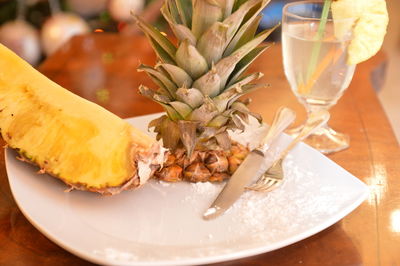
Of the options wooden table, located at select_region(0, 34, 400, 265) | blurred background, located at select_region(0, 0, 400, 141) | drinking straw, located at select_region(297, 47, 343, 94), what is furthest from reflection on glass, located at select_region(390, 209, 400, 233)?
blurred background, located at select_region(0, 0, 400, 141)

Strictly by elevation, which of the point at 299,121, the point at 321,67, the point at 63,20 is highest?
the point at 321,67

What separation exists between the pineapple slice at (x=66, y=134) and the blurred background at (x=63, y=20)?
1079 millimetres

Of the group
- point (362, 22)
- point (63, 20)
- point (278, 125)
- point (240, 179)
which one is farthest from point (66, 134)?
point (63, 20)

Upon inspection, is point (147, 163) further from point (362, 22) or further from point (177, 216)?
point (362, 22)

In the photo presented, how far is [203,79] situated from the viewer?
699mm

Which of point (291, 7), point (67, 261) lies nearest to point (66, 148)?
point (67, 261)

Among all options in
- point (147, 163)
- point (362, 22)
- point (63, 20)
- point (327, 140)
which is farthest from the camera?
point (63, 20)

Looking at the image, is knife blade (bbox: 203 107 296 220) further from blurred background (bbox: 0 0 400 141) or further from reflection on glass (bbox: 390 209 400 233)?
blurred background (bbox: 0 0 400 141)

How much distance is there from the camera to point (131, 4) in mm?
1858

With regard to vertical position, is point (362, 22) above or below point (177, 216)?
above

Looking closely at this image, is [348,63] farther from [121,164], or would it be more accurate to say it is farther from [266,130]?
[121,164]

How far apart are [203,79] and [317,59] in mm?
264

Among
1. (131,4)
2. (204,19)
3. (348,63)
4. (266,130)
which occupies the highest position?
(204,19)

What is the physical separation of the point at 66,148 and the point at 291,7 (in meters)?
0.47
